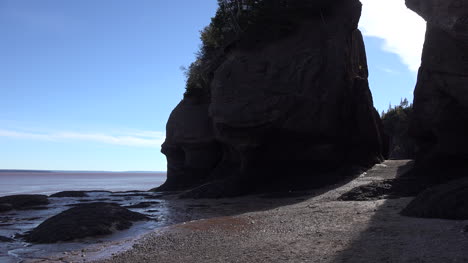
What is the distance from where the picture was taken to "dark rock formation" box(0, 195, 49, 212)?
18.1 m

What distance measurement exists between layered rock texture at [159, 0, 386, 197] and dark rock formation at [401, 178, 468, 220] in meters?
10.0

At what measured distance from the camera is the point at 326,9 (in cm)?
2150

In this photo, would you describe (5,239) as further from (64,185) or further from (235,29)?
(64,185)

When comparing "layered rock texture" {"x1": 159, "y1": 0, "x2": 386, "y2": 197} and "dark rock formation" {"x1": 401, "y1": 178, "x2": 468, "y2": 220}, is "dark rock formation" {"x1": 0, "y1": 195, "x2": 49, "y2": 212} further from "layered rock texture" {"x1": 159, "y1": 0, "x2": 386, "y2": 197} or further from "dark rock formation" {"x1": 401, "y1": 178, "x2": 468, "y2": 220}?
"dark rock formation" {"x1": 401, "y1": 178, "x2": 468, "y2": 220}

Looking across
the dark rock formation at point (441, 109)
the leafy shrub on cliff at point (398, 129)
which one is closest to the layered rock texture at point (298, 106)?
the dark rock formation at point (441, 109)

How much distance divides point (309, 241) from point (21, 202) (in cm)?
1682

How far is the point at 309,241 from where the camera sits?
6848mm

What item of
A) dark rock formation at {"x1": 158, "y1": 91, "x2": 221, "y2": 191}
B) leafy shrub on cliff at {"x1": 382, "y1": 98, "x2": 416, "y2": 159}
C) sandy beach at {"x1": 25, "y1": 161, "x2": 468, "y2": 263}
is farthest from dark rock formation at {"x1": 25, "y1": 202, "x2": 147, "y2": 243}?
leafy shrub on cliff at {"x1": 382, "y1": 98, "x2": 416, "y2": 159}

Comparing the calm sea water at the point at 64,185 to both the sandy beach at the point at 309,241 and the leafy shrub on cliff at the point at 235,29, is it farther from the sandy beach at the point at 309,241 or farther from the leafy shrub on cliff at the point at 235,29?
the sandy beach at the point at 309,241

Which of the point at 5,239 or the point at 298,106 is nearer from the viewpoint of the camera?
the point at 5,239

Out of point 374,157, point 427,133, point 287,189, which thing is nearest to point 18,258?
point 287,189

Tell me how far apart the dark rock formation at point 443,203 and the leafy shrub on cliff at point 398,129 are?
31.5m

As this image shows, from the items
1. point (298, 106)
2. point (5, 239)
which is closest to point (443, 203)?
point (5, 239)

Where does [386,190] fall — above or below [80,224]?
above
